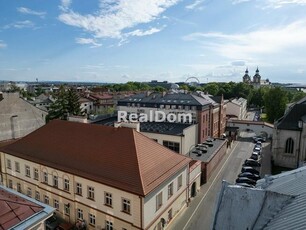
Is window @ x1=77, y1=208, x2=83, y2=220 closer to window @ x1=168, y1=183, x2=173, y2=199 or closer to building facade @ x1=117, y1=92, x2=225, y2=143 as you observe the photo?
window @ x1=168, y1=183, x2=173, y2=199

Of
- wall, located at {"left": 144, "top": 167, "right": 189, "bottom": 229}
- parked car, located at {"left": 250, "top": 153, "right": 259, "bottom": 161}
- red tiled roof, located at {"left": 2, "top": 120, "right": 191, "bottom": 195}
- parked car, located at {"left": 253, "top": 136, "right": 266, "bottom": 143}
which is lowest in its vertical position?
parked car, located at {"left": 253, "top": 136, "right": 266, "bottom": 143}

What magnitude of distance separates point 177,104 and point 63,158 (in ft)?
83.9

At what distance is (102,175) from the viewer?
19.1 m

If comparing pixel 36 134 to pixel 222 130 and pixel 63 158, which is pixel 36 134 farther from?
pixel 222 130

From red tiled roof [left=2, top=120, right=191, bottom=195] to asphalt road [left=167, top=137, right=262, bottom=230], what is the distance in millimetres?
4931

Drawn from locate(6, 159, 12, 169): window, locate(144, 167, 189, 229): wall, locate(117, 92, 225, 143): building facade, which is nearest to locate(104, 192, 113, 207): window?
locate(144, 167, 189, 229): wall

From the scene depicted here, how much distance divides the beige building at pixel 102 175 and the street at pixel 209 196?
1.12 m

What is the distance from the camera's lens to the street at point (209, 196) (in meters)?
21.9

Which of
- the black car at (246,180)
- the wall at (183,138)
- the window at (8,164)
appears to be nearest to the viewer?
the window at (8,164)

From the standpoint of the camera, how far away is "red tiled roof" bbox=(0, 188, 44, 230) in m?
10.4

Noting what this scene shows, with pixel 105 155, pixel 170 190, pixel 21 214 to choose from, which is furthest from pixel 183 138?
pixel 21 214

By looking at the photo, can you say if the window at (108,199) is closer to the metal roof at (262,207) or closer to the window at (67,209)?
the window at (67,209)

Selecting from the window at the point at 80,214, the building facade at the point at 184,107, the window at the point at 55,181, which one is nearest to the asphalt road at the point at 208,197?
the building facade at the point at 184,107

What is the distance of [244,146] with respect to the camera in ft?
160
